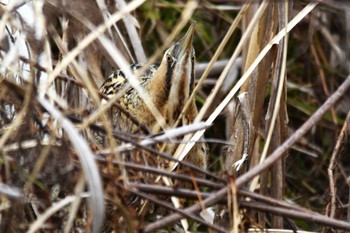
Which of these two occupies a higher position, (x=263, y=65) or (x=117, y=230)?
(x=263, y=65)

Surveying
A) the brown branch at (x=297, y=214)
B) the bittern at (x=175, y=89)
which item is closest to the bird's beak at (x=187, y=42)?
the bittern at (x=175, y=89)

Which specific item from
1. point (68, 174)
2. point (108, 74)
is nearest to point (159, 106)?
point (108, 74)

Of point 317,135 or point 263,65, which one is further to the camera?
point 317,135

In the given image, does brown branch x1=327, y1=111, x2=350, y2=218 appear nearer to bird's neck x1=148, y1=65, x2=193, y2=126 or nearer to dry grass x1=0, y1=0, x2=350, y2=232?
dry grass x1=0, y1=0, x2=350, y2=232

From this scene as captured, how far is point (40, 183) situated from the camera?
4.83ft

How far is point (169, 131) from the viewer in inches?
58.9

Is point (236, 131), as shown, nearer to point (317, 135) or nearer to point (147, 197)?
point (147, 197)

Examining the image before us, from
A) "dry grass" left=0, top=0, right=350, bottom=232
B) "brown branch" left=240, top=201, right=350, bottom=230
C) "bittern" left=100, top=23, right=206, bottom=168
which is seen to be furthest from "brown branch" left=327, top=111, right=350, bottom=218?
A: "bittern" left=100, top=23, right=206, bottom=168

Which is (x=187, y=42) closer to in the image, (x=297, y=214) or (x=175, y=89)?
(x=175, y=89)

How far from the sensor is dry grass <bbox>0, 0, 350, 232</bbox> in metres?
1.44

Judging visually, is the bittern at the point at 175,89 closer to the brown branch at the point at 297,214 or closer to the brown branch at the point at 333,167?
the brown branch at the point at 333,167

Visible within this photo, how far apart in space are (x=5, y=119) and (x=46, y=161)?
5.0 inches

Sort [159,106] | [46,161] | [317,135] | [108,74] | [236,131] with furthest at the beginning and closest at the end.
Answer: [317,135], [108,74], [159,106], [236,131], [46,161]

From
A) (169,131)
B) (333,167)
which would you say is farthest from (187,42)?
(169,131)
